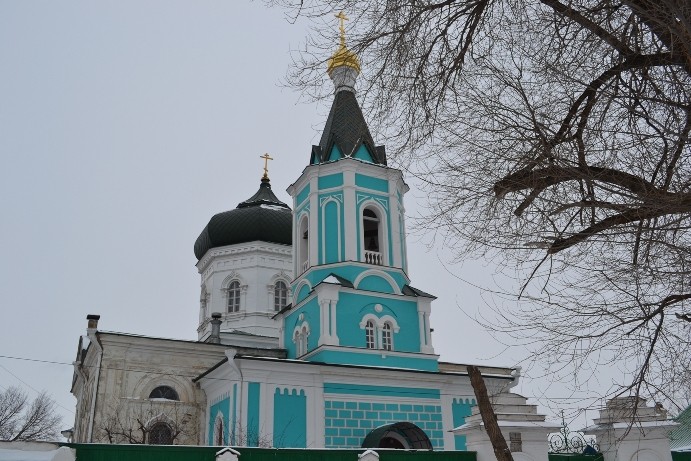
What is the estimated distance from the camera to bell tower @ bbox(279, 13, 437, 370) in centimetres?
1747

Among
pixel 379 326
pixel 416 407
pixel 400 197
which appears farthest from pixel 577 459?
pixel 400 197

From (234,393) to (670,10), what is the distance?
13337mm

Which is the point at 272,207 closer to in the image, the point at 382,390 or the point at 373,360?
the point at 373,360

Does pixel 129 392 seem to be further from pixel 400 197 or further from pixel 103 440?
pixel 400 197

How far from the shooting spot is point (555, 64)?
6027 mm

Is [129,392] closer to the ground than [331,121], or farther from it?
closer to the ground

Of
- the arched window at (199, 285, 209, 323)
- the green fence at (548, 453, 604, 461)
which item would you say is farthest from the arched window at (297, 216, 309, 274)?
the green fence at (548, 453, 604, 461)

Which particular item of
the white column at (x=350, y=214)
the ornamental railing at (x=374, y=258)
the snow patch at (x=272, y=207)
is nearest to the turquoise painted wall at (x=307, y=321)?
the white column at (x=350, y=214)

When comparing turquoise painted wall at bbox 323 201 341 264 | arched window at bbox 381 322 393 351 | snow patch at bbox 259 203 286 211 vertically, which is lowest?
arched window at bbox 381 322 393 351

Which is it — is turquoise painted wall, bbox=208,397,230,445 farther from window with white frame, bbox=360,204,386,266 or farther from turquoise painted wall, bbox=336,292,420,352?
window with white frame, bbox=360,204,386,266

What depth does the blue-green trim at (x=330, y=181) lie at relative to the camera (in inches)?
760

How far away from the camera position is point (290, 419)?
1570cm

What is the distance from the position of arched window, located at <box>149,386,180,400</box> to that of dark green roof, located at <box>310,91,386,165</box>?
26.2ft

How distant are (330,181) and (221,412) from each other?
23.7 ft
